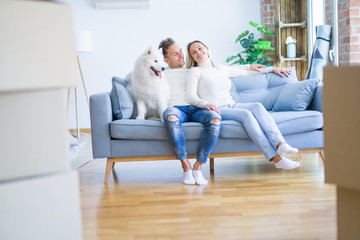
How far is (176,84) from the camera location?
344cm

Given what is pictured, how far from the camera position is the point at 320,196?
2.46 m

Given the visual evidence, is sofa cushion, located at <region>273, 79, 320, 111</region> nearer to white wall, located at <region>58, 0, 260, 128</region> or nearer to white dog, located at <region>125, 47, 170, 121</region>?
white dog, located at <region>125, 47, 170, 121</region>

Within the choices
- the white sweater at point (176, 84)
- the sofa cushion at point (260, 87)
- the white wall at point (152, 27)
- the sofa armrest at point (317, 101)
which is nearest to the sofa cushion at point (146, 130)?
the white sweater at point (176, 84)

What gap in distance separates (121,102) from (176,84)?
506mm

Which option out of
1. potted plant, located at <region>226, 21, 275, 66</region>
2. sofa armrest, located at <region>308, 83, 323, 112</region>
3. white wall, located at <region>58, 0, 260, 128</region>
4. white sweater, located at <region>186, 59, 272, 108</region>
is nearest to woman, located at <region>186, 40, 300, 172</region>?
white sweater, located at <region>186, 59, 272, 108</region>

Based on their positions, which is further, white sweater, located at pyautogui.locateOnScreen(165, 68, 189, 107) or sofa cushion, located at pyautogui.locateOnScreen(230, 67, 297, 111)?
sofa cushion, located at pyautogui.locateOnScreen(230, 67, 297, 111)

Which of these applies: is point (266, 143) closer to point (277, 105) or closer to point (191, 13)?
point (277, 105)

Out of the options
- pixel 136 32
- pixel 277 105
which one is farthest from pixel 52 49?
pixel 136 32

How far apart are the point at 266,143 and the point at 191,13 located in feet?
11.3

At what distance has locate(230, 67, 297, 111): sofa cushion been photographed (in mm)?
3600

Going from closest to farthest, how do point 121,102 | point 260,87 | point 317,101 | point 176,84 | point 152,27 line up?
point 121,102 → point 317,101 → point 176,84 → point 260,87 → point 152,27

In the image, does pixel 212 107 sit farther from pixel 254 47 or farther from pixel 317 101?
pixel 254 47

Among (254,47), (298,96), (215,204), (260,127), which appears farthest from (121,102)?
(254,47)

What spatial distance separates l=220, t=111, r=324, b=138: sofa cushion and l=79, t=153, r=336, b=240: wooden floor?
0.31 meters
